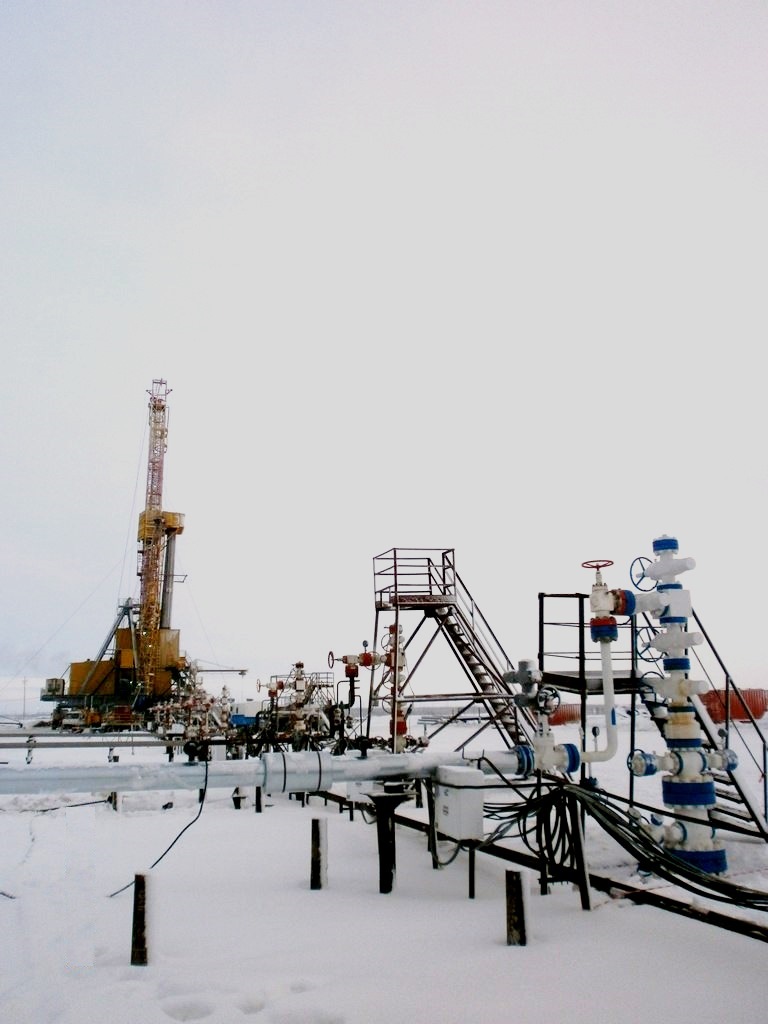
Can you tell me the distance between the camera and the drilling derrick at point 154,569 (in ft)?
173

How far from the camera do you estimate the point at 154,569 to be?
55750 millimetres

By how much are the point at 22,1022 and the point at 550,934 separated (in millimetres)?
4680

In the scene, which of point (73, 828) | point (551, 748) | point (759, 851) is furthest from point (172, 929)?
point (759, 851)

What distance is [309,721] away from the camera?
90.9 ft

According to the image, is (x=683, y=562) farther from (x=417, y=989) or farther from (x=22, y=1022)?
(x=22, y=1022)

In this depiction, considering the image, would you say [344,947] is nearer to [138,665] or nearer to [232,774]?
[232,774]

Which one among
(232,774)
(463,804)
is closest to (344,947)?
(463,804)

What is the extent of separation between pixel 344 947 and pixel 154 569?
50.9 metres

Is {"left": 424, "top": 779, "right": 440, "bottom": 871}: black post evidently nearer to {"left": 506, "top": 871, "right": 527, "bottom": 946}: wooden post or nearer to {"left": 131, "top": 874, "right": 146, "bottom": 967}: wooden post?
{"left": 506, "top": 871, "right": 527, "bottom": 946}: wooden post

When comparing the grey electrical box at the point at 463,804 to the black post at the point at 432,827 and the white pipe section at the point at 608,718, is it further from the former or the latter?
the white pipe section at the point at 608,718

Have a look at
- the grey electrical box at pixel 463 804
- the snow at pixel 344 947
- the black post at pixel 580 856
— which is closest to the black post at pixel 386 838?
the snow at pixel 344 947

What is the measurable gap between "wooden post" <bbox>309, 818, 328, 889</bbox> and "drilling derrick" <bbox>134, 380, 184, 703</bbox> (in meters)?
44.5

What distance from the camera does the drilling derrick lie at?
52.7 m

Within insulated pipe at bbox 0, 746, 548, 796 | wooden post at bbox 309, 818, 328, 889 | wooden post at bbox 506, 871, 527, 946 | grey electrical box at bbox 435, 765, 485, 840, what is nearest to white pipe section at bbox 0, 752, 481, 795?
insulated pipe at bbox 0, 746, 548, 796
